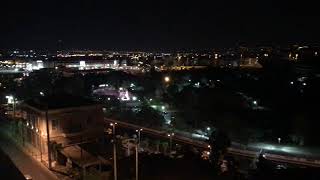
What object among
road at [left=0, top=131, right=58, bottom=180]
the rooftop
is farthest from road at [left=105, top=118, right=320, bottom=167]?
road at [left=0, top=131, right=58, bottom=180]

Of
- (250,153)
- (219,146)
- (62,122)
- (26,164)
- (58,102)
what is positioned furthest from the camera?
(250,153)

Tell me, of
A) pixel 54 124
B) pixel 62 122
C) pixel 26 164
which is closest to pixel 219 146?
pixel 62 122

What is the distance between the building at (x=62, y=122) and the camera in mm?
20328

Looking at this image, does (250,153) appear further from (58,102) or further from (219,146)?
(58,102)

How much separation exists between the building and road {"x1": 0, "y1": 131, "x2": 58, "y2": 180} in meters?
0.85

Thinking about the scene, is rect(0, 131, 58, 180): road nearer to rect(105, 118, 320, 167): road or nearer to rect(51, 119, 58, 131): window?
rect(51, 119, 58, 131): window

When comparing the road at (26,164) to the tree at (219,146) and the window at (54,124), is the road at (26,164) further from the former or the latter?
the tree at (219,146)

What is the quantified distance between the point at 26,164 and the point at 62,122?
2.71 metres

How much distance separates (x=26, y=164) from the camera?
1955cm

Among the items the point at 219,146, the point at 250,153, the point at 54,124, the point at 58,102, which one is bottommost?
the point at 250,153

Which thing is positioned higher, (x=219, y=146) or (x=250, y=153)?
(x=219, y=146)

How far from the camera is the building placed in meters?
20.3

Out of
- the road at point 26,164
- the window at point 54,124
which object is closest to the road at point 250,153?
the window at point 54,124

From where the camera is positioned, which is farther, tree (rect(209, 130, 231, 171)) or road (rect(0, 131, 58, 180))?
tree (rect(209, 130, 231, 171))
